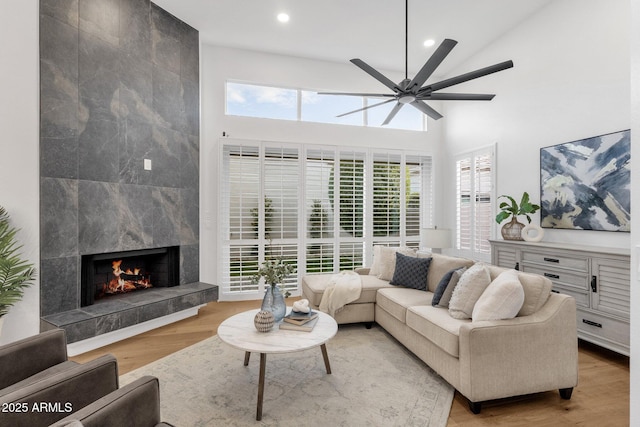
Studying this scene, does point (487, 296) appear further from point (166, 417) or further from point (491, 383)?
point (166, 417)

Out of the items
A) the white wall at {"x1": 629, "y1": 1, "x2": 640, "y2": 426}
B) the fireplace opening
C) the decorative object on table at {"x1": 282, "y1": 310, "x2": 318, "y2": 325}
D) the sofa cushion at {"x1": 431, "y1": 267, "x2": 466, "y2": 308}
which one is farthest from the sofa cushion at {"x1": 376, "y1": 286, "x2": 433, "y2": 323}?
the fireplace opening

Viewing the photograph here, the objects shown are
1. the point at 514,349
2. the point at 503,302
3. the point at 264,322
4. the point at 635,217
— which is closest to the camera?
the point at 635,217

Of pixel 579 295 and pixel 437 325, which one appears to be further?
pixel 579 295

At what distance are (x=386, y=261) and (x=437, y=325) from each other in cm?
166

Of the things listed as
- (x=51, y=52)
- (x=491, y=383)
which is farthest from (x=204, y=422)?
(x=51, y=52)

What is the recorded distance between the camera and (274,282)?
2.65 meters

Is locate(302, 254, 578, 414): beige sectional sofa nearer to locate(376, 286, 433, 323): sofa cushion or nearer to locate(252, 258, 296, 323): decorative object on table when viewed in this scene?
locate(376, 286, 433, 323): sofa cushion

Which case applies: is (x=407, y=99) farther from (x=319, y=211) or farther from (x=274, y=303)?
(x=319, y=211)

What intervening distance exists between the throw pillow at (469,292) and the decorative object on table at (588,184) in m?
1.62

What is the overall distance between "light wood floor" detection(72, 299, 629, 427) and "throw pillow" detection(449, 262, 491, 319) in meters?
0.60

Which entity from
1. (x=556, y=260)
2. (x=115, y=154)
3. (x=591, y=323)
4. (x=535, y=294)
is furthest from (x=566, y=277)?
(x=115, y=154)

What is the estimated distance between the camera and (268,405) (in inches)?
87.3

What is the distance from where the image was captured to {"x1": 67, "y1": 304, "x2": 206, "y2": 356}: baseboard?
3065 millimetres

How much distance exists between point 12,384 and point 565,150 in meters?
5.04
